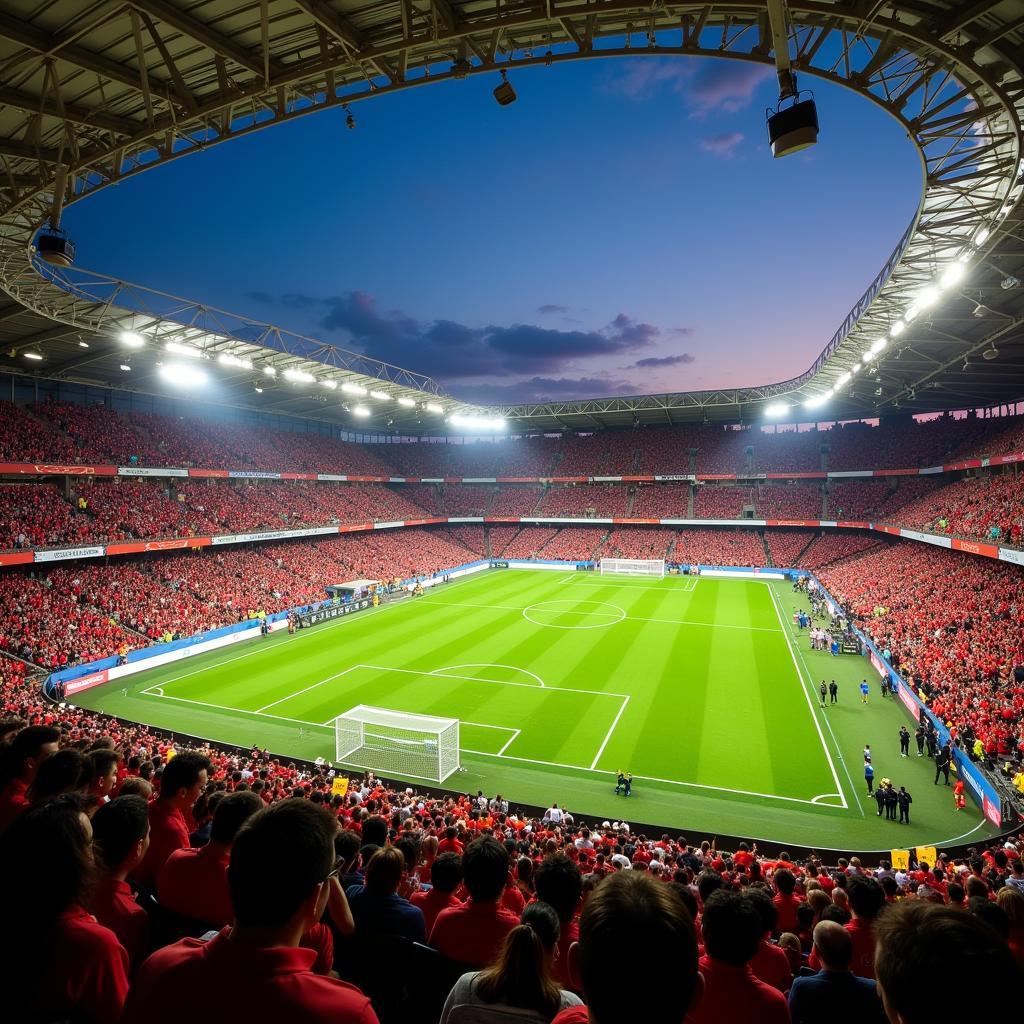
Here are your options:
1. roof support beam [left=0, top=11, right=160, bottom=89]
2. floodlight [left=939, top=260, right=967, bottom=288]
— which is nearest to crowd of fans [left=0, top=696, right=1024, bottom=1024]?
roof support beam [left=0, top=11, right=160, bottom=89]

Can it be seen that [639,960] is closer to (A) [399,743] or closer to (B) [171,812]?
(B) [171,812]

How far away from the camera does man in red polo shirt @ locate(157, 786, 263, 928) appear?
367 cm

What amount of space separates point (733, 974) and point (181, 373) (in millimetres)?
39721

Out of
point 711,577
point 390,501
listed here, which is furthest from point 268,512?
point 711,577

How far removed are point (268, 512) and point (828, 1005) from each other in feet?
151

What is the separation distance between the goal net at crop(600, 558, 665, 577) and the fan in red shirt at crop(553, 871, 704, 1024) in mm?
53397

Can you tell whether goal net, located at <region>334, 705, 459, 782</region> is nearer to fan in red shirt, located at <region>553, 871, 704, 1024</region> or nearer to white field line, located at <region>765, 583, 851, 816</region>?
white field line, located at <region>765, 583, 851, 816</region>

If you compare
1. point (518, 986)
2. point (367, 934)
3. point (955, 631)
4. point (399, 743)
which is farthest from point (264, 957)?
point (955, 631)

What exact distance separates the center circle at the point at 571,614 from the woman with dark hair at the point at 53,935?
32737mm

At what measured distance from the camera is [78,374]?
35875mm

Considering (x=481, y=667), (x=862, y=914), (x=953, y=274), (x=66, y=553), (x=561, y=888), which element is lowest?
(x=481, y=667)

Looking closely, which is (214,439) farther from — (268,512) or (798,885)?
(798,885)

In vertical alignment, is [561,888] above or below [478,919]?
below

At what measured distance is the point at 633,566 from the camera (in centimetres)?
5475
